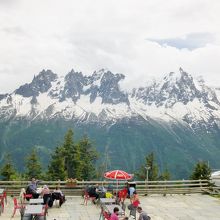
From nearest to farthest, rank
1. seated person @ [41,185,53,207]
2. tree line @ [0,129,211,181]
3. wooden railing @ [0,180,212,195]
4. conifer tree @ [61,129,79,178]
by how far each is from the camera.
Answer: seated person @ [41,185,53,207]
wooden railing @ [0,180,212,195]
tree line @ [0,129,211,181]
conifer tree @ [61,129,79,178]

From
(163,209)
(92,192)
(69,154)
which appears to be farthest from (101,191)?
(69,154)

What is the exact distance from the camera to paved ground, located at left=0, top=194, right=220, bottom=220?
1020 inches

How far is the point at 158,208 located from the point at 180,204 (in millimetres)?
2540

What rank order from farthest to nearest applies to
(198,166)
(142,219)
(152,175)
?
1. (152,175)
2. (198,166)
3. (142,219)

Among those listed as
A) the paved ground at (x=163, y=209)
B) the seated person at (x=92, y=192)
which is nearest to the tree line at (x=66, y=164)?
the paved ground at (x=163, y=209)

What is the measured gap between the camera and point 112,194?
3052 cm

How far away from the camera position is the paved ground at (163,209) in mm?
25919

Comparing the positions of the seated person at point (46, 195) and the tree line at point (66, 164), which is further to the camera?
the tree line at point (66, 164)

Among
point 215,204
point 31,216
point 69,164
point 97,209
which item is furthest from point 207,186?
point 69,164

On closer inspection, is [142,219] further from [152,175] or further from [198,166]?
[152,175]

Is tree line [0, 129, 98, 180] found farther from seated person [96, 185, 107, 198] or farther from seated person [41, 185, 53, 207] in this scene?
seated person [41, 185, 53, 207]

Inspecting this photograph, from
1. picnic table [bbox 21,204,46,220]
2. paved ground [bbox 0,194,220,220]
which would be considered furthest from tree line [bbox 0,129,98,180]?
picnic table [bbox 21,204,46,220]

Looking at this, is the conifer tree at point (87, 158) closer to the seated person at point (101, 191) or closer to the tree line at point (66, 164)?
the tree line at point (66, 164)

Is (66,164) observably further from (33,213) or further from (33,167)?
(33,213)
